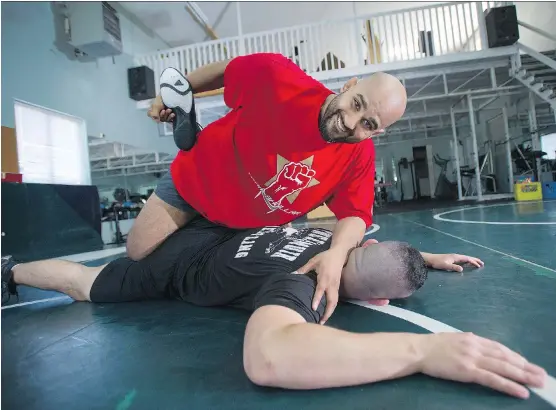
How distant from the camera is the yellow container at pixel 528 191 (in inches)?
292

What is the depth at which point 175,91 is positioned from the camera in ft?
5.19

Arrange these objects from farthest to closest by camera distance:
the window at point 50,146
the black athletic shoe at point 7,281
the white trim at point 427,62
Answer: the white trim at point 427,62 < the window at point 50,146 < the black athletic shoe at point 7,281

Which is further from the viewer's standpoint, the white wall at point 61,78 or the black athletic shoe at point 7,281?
the white wall at point 61,78

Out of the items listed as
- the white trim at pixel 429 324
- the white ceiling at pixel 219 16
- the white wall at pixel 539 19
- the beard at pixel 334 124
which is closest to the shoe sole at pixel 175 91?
the beard at pixel 334 124

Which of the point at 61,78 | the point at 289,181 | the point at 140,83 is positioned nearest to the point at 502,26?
the point at 140,83

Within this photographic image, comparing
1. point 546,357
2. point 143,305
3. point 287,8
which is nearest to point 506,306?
point 546,357

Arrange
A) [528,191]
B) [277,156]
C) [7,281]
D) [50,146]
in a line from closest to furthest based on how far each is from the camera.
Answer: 1. [277,156]
2. [7,281]
3. [50,146]
4. [528,191]

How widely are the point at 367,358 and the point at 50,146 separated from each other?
21.5 feet

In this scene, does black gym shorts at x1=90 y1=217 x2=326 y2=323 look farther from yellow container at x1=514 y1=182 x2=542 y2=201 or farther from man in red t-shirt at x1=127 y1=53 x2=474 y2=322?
yellow container at x1=514 y1=182 x2=542 y2=201

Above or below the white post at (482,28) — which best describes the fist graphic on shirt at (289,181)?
below

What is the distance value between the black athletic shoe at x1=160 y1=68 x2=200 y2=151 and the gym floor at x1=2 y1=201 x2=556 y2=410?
0.77 metres

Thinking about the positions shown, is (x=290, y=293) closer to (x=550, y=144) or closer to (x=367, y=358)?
(x=367, y=358)

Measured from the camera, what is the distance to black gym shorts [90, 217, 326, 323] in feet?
4.77

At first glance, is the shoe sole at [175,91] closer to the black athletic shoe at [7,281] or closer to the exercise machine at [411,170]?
the black athletic shoe at [7,281]
